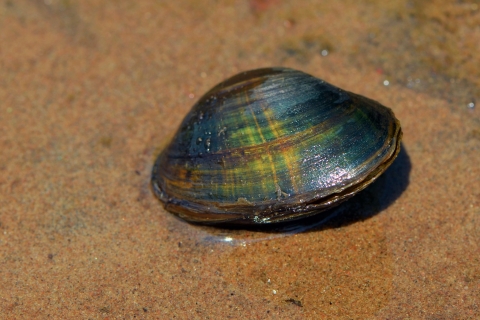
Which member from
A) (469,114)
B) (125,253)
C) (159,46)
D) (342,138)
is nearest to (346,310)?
(342,138)

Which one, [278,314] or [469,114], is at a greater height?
[469,114]

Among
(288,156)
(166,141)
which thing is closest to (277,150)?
(288,156)

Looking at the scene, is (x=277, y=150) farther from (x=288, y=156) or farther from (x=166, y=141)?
(x=166, y=141)

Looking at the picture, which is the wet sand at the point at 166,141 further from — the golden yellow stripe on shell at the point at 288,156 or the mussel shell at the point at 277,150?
the golden yellow stripe on shell at the point at 288,156

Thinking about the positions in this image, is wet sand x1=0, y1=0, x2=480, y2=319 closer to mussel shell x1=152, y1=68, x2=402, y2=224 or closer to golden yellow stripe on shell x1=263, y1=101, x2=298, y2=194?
mussel shell x1=152, y1=68, x2=402, y2=224

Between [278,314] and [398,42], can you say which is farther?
[398,42]

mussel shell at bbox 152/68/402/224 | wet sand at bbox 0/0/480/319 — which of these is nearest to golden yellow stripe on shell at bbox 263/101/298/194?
mussel shell at bbox 152/68/402/224

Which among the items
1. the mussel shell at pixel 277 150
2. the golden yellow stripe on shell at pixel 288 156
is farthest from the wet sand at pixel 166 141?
the golden yellow stripe on shell at pixel 288 156

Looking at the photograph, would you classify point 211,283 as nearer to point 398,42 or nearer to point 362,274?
point 362,274

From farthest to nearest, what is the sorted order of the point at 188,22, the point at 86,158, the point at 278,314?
the point at 188,22
the point at 86,158
the point at 278,314
